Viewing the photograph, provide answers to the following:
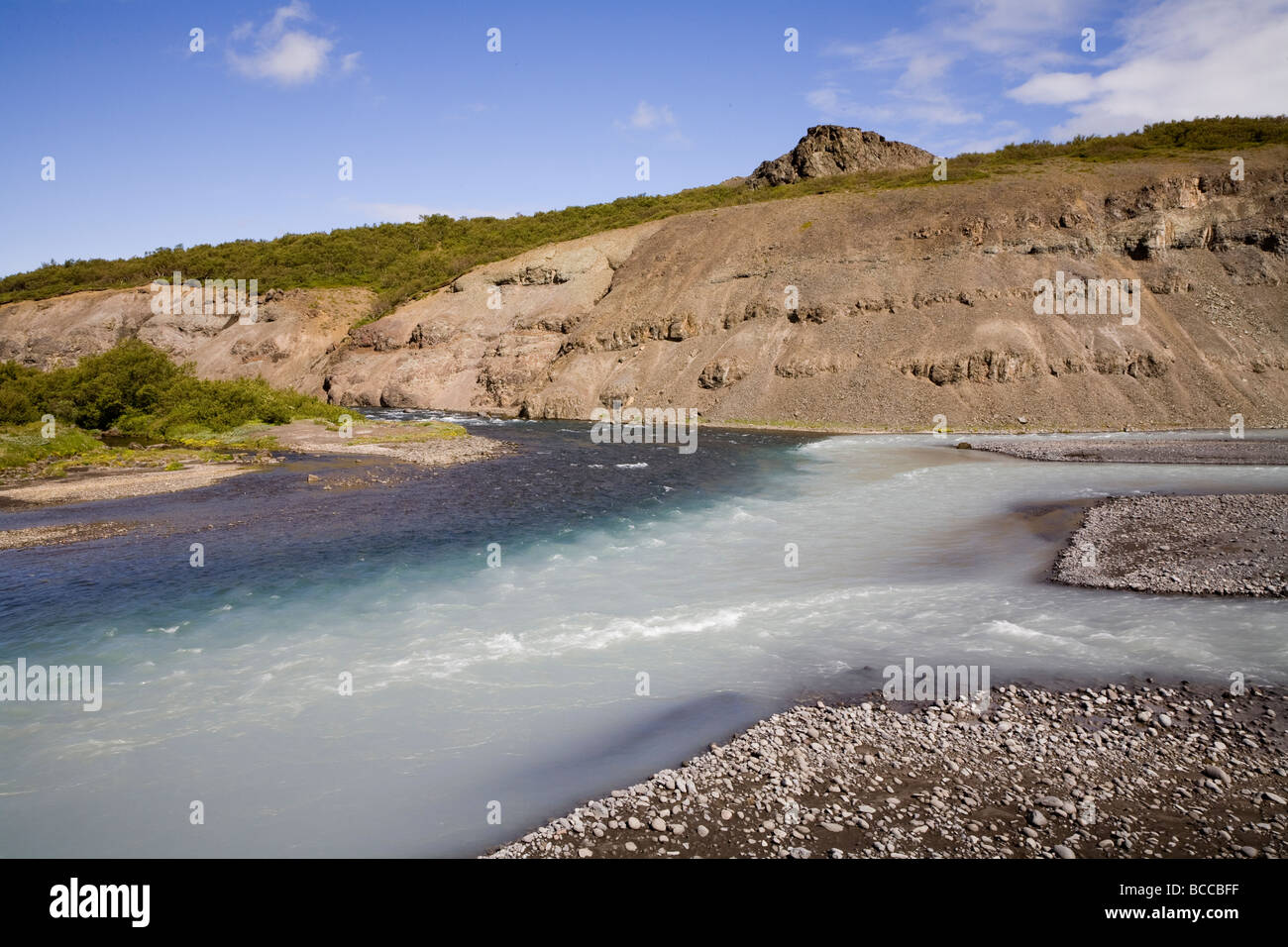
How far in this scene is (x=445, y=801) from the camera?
27.4 ft

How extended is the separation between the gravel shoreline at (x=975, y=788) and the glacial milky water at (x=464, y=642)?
0.90m

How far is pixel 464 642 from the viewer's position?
13.2 metres

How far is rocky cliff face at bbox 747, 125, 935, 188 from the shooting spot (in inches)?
4028

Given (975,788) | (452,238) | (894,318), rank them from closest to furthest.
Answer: (975,788), (894,318), (452,238)

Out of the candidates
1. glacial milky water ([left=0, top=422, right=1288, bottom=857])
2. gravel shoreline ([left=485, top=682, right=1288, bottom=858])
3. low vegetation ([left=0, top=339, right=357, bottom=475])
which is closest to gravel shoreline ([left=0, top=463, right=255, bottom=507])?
glacial milky water ([left=0, top=422, right=1288, bottom=857])

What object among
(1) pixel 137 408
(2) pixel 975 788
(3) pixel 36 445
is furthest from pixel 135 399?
(2) pixel 975 788

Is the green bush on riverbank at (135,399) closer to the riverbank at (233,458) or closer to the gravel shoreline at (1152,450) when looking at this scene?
the riverbank at (233,458)

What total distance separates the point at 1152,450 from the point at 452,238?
10567cm

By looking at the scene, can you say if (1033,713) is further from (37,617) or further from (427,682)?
(37,617)

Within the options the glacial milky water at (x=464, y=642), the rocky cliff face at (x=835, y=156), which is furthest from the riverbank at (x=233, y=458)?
the rocky cliff face at (x=835, y=156)

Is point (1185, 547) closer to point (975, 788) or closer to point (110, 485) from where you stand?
point (975, 788)

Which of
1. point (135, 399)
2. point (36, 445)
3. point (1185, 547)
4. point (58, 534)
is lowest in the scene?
point (1185, 547)

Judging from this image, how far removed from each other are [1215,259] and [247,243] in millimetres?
125044
